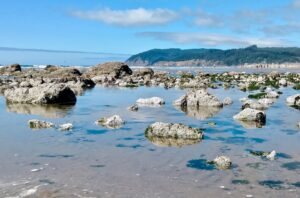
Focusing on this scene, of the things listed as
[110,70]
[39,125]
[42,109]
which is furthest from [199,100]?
[110,70]

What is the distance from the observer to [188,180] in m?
13.2

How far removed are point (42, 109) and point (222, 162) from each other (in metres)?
17.5

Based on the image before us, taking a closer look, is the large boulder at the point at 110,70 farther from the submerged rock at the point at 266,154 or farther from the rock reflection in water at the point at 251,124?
the submerged rock at the point at 266,154

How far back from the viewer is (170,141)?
18.4 metres

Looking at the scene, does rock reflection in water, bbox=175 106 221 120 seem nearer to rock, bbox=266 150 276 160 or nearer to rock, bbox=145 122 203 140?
rock, bbox=145 122 203 140

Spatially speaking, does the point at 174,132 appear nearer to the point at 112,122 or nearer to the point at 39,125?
the point at 112,122

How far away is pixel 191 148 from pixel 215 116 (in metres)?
9.33

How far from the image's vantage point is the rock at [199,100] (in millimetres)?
30922

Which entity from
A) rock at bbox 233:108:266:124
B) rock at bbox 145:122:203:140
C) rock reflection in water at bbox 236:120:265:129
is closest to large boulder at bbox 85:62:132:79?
rock at bbox 233:108:266:124

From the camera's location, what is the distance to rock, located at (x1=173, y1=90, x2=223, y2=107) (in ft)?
101

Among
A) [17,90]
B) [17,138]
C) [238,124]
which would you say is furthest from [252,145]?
[17,90]

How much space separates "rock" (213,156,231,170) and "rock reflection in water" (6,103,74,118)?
1343 centimetres

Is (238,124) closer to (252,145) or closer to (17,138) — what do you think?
(252,145)

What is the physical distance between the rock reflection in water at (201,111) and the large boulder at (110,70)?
45420mm
